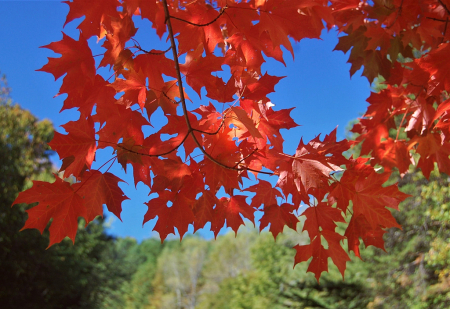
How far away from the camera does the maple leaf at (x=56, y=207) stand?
1283mm

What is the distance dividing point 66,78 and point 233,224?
1.01m

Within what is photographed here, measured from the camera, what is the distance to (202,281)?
3634cm

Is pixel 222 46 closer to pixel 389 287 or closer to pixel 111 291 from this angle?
pixel 389 287

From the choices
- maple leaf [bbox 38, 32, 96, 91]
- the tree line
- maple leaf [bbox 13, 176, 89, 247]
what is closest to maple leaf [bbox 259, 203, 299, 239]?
maple leaf [bbox 13, 176, 89, 247]

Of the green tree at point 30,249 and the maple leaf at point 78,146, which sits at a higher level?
the green tree at point 30,249

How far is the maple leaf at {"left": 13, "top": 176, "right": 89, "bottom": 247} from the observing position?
1283mm

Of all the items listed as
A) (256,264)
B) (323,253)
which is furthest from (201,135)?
(256,264)

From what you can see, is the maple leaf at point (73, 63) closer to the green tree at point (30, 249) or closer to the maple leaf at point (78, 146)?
the maple leaf at point (78, 146)

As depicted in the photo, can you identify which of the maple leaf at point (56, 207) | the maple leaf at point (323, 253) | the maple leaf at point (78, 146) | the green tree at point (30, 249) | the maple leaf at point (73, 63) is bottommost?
the maple leaf at point (323, 253)

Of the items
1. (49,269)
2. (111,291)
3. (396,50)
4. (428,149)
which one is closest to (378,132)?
(428,149)

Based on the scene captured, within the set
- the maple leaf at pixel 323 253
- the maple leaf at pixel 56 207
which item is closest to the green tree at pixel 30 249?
the maple leaf at pixel 56 207

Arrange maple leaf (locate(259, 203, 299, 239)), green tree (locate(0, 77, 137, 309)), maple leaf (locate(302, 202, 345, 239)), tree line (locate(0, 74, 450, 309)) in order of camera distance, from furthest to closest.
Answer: green tree (locate(0, 77, 137, 309)), tree line (locate(0, 74, 450, 309)), maple leaf (locate(259, 203, 299, 239)), maple leaf (locate(302, 202, 345, 239))

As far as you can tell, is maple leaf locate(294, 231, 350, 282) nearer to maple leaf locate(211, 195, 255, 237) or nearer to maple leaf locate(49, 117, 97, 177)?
maple leaf locate(211, 195, 255, 237)

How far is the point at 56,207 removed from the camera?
4.32 feet
